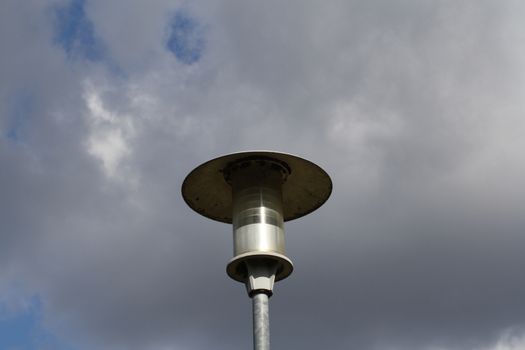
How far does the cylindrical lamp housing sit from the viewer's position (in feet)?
147

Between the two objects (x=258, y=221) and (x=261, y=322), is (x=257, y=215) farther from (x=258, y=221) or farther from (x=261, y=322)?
(x=261, y=322)

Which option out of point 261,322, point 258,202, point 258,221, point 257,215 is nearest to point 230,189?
point 258,202

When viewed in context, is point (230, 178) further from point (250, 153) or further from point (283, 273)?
point (283, 273)

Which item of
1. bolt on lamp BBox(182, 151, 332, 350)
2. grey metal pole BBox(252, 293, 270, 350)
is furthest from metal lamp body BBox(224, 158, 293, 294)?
grey metal pole BBox(252, 293, 270, 350)

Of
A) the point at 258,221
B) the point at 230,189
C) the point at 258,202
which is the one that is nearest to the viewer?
the point at 258,221

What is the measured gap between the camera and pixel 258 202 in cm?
4597

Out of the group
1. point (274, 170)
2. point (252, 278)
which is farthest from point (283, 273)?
point (274, 170)

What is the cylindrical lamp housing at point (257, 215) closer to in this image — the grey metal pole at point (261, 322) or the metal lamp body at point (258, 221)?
the metal lamp body at point (258, 221)

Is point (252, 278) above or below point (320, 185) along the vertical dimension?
below

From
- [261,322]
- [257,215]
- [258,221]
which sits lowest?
[261,322]

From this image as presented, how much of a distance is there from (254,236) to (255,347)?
476 cm

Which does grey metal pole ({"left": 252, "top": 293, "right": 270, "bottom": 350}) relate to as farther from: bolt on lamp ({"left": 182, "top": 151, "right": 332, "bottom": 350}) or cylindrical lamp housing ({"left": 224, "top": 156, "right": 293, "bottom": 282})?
cylindrical lamp housing ({"left": 224, "top": 156, "right": 293, "bottom": 282})

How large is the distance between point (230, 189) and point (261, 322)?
24.1ft

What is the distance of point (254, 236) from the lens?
44.9 m
